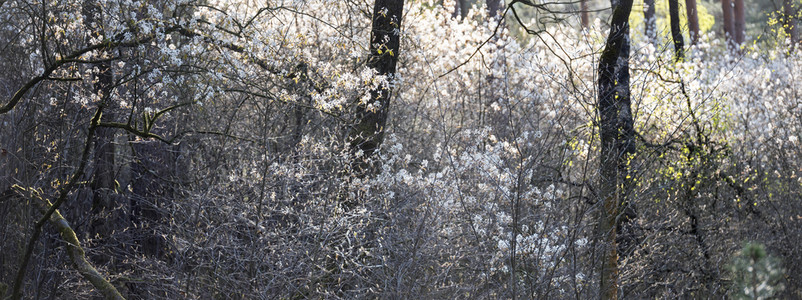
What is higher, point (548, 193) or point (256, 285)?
point (548, 193)

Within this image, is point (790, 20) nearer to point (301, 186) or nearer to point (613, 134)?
point (613, 134)

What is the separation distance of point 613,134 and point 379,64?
123 inches

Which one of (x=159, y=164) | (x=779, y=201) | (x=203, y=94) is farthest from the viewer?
(x=779, y=201)

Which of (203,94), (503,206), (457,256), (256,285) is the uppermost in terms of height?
(203,94)

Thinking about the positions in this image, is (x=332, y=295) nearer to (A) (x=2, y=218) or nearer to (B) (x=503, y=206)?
(B) (x=503, y=206)

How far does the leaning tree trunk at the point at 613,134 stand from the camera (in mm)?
5957

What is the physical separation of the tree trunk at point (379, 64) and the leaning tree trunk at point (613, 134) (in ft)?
7.64

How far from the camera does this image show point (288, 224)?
6.91 meters

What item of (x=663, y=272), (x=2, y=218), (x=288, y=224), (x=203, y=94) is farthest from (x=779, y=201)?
(x=2, y=218)

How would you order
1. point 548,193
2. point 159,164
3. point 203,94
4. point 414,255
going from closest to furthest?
point 414,255, point 203,94, point 548,193, point 159,164

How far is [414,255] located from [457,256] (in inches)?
35.7

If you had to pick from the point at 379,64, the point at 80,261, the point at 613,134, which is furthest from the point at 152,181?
the point at 613,134

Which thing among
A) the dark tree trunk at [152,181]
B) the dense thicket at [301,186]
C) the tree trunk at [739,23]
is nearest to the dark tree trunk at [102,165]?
the dense thicket at [301,186]

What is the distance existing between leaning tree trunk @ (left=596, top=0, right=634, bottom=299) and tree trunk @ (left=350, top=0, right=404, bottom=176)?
7.64 ft
